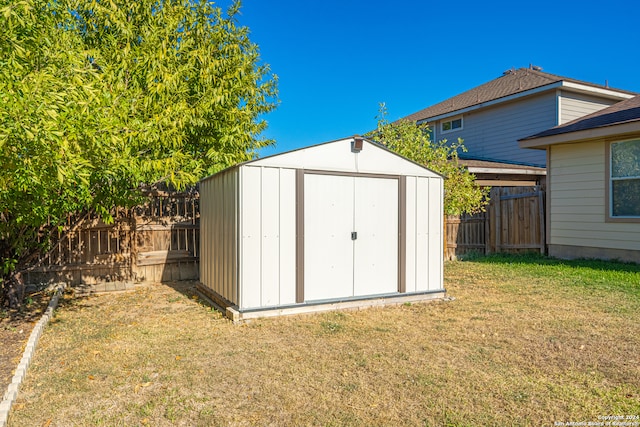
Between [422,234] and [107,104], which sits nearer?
[107,104]

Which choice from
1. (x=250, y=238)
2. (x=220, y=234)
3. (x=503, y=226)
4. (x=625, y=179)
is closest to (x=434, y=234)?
(x=250, y=238)

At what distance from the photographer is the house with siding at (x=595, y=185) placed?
915 centimetres

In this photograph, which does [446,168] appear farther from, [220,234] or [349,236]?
[220,234]

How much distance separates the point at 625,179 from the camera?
9250mm

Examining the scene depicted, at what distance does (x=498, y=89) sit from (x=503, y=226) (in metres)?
7.41

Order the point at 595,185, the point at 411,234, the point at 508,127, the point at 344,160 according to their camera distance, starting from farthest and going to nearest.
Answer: the point at 508,127
the point at 595,185
the point at 411,234
the point at 344,160

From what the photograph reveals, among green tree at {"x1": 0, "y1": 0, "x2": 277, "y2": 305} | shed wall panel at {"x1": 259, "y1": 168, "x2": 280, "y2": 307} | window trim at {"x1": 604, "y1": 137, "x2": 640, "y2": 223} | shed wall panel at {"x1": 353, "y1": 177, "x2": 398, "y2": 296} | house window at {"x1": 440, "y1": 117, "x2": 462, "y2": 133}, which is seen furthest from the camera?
house window at {"x1": 440, "y1": 117, "x2": 462, "y2": 133}

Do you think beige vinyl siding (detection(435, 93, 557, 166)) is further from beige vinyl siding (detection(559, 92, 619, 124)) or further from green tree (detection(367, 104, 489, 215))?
green tree (detection(367, 104, 489, 215))

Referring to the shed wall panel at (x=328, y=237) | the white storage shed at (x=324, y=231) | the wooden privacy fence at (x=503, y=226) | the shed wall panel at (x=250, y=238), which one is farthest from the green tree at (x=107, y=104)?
the wooden privacy fence at (x=503, y=226)

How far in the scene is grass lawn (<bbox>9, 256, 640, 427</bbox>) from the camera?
3.05m

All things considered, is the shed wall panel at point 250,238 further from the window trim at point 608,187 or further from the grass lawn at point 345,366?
the window trim at point 608,187

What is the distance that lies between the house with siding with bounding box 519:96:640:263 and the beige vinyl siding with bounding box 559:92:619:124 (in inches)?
104

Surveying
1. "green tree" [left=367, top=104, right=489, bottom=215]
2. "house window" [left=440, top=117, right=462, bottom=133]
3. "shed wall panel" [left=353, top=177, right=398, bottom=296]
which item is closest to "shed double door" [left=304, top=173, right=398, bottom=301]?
"shed wall panel" [left=353, top=177, right=398, bottom=296]

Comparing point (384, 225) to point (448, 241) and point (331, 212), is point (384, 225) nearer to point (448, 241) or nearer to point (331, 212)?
point (331, 212)
